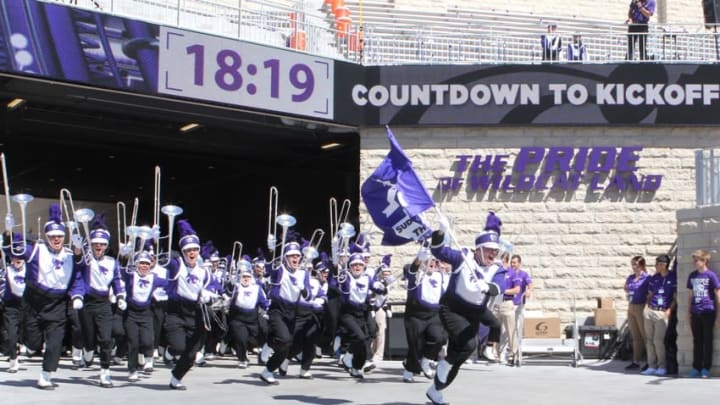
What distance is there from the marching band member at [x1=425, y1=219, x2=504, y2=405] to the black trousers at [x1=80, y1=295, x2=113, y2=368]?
4.50m

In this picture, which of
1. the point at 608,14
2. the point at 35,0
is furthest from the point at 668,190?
the point at 608,14

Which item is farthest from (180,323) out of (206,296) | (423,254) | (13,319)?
(13,319)

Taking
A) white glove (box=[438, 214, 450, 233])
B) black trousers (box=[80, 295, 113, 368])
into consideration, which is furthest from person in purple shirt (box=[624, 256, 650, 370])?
black trousers (box=[80, 295, 113, 368])

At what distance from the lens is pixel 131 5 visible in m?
20.5

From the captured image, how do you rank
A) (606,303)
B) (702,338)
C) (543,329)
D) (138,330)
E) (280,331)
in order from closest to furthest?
1. (280,331)
2. (138,330)
3. (702,338)
4. (543,329)
5. (606,303)

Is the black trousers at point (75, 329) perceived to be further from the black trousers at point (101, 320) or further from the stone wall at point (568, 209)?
the stone wall at point (568, 209)

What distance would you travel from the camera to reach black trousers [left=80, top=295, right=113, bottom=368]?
13.9 m

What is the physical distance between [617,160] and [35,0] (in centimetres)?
1185

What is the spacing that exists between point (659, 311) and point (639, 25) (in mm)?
8297

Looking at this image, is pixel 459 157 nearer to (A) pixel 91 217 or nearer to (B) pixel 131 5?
(B) pixel 131 5

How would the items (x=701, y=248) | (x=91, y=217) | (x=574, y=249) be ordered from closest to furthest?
(x=91, y=217) → (x=701, y=248) → (x=574, y=249)

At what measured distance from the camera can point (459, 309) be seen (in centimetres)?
1199

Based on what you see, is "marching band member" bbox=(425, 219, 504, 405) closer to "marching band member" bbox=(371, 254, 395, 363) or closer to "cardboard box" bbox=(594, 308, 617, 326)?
"marching band member" bbox=(371, 254, 395, 363)

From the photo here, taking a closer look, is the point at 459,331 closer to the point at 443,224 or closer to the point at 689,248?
the point at 443,224
